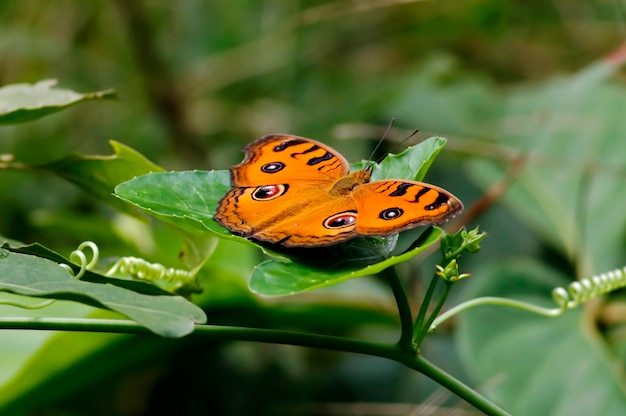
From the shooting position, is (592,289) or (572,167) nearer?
(592,289)

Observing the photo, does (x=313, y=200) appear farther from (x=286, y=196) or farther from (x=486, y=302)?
(x=486, y=302)

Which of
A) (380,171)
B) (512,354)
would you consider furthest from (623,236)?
(380,171)

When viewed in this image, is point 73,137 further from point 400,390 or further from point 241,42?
point 400,390

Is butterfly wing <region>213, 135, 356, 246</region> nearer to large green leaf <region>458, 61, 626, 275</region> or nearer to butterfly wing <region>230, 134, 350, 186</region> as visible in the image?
butterfly wing <region>230, 134, 350, 186</region>

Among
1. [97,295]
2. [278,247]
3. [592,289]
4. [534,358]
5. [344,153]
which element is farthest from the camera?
[344,153]

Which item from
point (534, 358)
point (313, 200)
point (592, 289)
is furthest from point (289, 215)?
point (534, 358)

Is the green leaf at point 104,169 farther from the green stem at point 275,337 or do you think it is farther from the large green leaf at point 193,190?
the green stem at point 275,337

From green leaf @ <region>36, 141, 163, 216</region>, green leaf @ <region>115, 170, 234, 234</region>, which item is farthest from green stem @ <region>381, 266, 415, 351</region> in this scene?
green leaf @ <region>36, 141, 163, 216</region>
